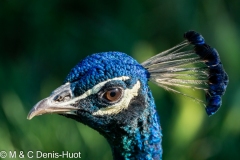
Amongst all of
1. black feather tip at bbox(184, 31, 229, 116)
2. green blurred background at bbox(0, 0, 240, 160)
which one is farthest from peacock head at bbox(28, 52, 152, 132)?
green blurred background at bbox(0, 0, 240, 160)

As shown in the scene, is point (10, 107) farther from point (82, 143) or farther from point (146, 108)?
point (146, 108)

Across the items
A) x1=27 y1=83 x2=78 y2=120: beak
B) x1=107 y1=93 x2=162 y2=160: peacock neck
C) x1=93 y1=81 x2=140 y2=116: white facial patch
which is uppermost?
x1=27 y1=83 x2=78 y2=120: beak

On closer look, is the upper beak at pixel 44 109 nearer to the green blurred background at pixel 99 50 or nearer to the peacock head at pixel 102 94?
→ the peacock head at pixel 102 94

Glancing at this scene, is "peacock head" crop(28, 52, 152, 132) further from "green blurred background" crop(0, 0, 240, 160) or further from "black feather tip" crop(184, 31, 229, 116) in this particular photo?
"green blurred background" crop(0, 0, 240, 160)

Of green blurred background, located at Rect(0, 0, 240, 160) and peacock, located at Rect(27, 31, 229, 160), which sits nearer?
peacock, located at Rect(27, 31, 229, 160)

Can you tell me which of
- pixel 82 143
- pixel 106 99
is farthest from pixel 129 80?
pixel 82 143

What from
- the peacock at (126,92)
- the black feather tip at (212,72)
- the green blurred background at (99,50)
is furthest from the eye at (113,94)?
the green blurred background at (99,50)
